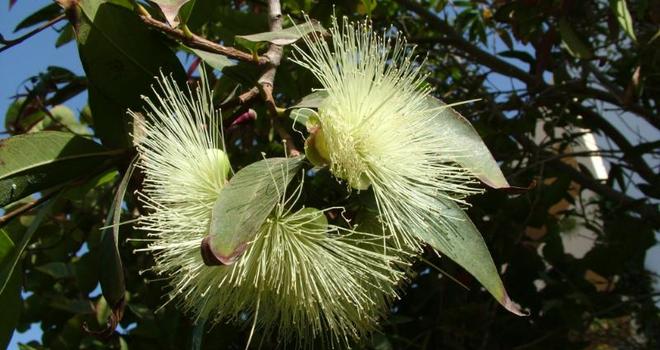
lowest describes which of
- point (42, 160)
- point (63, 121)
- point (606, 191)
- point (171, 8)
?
point (606, 191)

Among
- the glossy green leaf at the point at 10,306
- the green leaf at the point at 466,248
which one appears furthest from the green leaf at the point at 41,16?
the green leaf at the point at 466,248

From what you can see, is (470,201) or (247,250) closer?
(247,250)

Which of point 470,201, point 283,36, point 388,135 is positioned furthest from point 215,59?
point 470,201

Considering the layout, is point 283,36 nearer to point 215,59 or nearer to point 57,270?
point 215,59

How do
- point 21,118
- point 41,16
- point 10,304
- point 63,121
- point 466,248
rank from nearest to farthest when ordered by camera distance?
point 466,248, point 10,304, point 41,16, point 21,118, point 63,121

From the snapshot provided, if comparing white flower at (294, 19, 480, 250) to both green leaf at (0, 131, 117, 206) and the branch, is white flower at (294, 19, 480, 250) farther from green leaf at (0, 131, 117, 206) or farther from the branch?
the branch

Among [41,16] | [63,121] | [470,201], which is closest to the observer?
[41,16]
